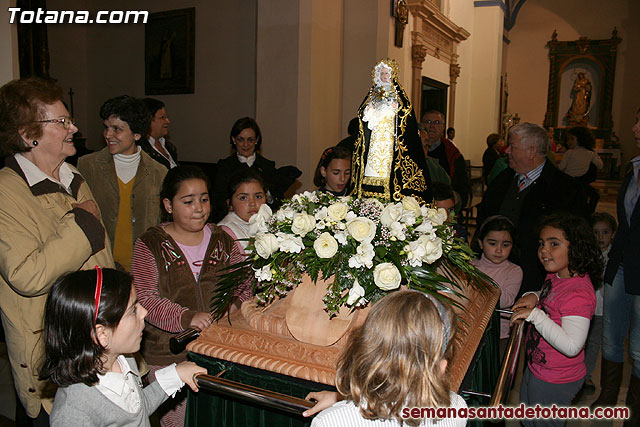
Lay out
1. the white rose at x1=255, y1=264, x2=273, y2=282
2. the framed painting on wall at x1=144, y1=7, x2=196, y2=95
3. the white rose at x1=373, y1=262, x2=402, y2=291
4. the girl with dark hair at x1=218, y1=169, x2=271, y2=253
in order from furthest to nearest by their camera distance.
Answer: the framed painting on wall at x1=144, y1=7, x2=196, y2=95
the girl with dark hair at x1=218, y1=169, x2=271, y2=253
the white rose at x1=255, y1=264, x2=273, y2=282
the white rose at x1=373, y1=262, x2=402, y2=291

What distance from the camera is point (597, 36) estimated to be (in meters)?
18.2

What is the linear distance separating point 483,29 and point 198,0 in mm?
9737

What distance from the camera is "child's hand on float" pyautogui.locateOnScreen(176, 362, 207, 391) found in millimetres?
1739

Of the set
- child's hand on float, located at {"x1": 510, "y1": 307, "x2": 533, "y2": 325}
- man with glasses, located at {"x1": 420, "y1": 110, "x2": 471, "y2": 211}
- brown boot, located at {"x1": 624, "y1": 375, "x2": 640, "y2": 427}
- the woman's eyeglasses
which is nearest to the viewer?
the woman's eyeglasses

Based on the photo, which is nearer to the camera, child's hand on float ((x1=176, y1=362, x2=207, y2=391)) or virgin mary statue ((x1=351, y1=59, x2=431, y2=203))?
child's hand on float ((x1=176, y1=362, x2=207, y2=391))

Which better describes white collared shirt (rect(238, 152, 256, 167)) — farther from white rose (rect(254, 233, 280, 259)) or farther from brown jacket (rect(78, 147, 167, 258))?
white rose (rect(254, 233, 280, 259))

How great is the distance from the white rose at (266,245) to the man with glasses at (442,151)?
3230mm

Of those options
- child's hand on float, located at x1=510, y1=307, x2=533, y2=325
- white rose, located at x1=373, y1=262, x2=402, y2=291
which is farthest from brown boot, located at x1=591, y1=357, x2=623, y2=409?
white rose, located at x1=373, y1=262, x2=402, y2=291

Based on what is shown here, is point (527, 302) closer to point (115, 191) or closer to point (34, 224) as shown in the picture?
point (34, 224)

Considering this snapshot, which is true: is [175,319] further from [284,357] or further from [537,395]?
[537,395]

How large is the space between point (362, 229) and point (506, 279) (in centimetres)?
182

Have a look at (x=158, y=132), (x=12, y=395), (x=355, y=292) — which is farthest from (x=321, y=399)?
(x=158, y=132)

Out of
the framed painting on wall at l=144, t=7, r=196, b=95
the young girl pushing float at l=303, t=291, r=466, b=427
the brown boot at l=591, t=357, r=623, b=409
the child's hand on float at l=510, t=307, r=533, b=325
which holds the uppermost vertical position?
the framed painting on wall at l=144, t=7, r=196, b=95

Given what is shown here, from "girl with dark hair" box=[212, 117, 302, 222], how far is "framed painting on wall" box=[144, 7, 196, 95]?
17.2 feet
